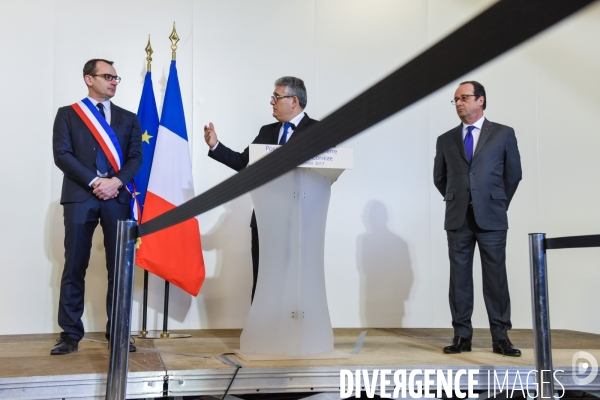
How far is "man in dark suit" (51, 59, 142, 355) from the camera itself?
292 cm

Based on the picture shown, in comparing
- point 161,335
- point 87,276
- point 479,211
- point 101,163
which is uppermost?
point 101,163

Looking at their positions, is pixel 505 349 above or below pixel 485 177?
below

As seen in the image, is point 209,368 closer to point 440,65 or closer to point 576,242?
point 576,242

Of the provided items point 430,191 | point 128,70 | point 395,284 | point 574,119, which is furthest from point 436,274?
point 128,70

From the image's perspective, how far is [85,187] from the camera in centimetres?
298

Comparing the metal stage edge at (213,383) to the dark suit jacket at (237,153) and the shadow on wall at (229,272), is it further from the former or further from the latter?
the shadow on wall at (229,272)

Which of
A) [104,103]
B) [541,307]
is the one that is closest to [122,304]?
[541,307]

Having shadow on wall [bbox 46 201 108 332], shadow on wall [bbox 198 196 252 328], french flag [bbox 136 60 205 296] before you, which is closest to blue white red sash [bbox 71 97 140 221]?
french flag [bbox 136 60 205 296]

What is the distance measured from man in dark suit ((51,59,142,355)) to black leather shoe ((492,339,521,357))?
1903 mm

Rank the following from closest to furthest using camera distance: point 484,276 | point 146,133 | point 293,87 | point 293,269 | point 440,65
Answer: point 440,65, point 293,269, point 484,276, point 293,87, point 146,133

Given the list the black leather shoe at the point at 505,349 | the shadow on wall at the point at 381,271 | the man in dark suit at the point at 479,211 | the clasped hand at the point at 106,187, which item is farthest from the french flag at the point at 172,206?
the black leather shoe at the point at 505,349

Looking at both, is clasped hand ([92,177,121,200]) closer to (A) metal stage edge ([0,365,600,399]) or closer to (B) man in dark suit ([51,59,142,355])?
(B) man in dark suit ([51,59,142,355])

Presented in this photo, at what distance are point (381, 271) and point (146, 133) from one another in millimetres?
2187

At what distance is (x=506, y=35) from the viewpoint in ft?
1.78
